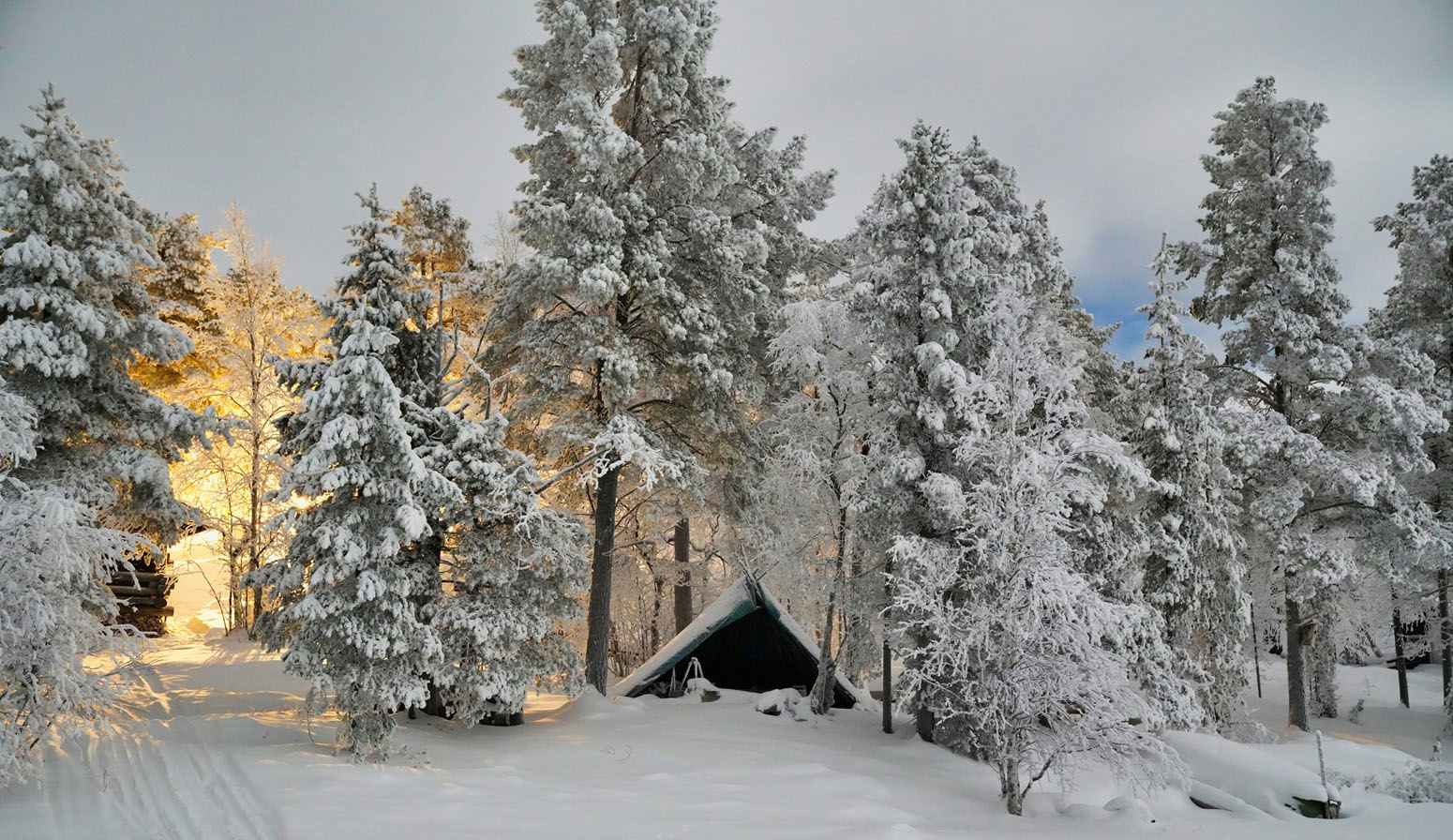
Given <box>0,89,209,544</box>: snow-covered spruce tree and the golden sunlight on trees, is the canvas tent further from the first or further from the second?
the golden sunlight on trees

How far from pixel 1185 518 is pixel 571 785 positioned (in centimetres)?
1352

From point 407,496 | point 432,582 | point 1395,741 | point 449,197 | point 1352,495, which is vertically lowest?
point 1395,741

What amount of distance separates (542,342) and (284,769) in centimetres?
836

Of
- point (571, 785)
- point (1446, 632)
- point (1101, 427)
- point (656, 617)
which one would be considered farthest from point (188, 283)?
point (1446, 632)

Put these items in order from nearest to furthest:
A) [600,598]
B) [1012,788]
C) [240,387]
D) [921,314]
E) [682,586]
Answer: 1. [1012,788]
2. [921,314]
3. [600,598]
4. [682,586]
5. [240,387]

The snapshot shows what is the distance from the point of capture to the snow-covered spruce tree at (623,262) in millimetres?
15164

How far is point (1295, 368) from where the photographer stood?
18.7 m

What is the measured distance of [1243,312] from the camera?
19.6m

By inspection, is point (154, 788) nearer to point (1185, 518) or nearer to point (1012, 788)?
point (1012, 788)

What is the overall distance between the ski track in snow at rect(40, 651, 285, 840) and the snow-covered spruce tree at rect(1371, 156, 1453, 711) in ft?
80.7

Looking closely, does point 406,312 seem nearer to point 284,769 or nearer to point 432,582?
point 432,582

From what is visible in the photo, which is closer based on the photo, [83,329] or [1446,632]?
[83,329]

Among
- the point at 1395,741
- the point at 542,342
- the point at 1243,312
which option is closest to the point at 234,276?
the point at 542,342

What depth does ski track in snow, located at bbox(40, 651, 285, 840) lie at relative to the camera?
27.2 feet
